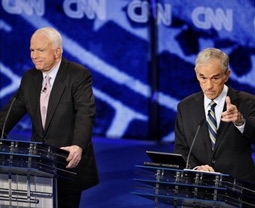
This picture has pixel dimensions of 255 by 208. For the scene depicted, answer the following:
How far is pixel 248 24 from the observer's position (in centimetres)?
1079

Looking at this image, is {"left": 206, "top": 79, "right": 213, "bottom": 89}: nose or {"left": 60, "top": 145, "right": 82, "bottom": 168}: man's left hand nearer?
{"left": 206, "top": 79, "right": 213, "bottom": 89}: nose

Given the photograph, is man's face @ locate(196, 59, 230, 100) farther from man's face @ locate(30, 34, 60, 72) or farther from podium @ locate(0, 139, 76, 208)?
man's face @ locate(30, 34, 60, 72)

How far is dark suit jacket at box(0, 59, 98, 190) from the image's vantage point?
6375mm

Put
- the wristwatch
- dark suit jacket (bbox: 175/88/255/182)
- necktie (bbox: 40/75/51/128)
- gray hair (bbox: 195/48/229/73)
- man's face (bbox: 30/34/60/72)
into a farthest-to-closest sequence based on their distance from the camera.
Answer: necktie (bbox: 40/75/51/128)
man's face (bbox: 30/34/60/72)
dark suit jacket (bbox: 175/88/255/182)
gray hair (bbox: 195/48/229/73)
the wristwatch

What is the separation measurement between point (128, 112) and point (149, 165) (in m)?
6.20

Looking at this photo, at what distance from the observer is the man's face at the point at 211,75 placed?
18.5 feet

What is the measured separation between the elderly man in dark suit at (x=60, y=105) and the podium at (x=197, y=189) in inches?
46.2

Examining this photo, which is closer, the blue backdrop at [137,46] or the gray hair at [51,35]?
the gray hair at [51,35]

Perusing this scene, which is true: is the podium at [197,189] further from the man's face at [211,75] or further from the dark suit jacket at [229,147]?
the man's face at [211,75]

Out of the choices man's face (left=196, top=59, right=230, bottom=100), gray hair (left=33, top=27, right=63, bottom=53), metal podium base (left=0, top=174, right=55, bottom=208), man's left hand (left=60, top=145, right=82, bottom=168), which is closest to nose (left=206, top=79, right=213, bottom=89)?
man's face (left=196, top=59, right=230, bottom=100)

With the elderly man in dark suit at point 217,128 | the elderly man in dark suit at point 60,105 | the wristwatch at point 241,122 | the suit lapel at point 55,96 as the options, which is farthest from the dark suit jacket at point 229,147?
the suit lapel at point 55,96

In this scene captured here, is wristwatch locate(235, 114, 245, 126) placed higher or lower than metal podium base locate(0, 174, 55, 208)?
higher

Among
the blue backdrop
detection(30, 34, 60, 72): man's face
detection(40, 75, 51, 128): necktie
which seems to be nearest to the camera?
detection(30, 34, 60, 72): man's face

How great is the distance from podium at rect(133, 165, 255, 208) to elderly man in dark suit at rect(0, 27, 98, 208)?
1174 mm
